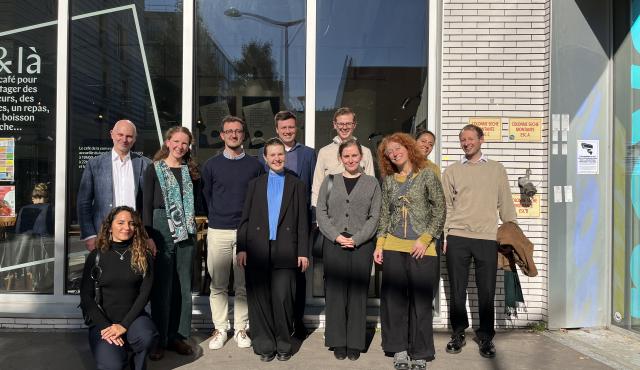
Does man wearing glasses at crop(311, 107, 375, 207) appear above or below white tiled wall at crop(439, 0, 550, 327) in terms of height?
below

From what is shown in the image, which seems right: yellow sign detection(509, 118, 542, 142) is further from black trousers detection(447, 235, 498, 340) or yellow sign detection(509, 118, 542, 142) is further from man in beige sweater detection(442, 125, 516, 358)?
black trousers detection(447, 235, 498, 340)

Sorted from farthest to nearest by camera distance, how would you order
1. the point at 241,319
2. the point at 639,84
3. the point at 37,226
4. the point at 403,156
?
the point at 37,226 → the point at 639,84 → the point at 241,319 → the point at 403,156

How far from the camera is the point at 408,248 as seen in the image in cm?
446

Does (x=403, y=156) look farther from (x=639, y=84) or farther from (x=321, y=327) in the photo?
(x=639, y=84)

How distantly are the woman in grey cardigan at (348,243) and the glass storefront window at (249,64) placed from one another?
61.0 inches

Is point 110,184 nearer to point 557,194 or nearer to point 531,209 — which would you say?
point 531,209

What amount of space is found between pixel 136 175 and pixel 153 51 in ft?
6.35

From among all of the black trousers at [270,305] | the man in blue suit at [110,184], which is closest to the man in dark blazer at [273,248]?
the black trousers at [270,305]

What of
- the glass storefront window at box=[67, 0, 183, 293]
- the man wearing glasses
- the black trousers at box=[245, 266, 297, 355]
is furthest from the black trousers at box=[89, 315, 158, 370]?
the glass storefront window at box=[67, 0, 183, 293]

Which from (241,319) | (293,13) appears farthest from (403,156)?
(293,13)

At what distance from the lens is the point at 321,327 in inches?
225

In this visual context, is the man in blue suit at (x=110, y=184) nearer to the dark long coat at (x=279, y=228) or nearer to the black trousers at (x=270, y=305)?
the dark long coat at (x=279, y=228)

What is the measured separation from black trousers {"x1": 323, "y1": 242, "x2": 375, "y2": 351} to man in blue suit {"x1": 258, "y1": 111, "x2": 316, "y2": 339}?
57 centimetres

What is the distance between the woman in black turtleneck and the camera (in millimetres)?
3879
